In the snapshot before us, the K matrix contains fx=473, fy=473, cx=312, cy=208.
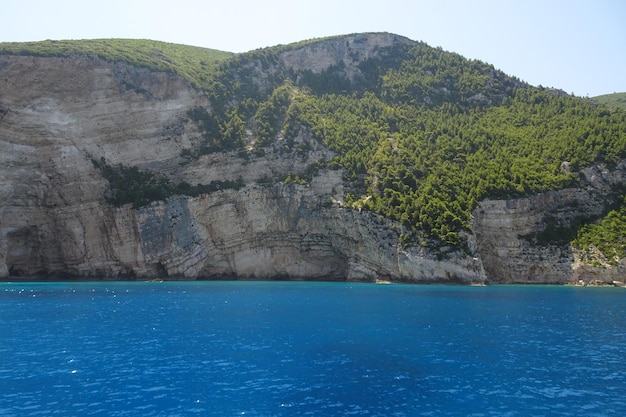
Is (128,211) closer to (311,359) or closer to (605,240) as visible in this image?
(311,359)

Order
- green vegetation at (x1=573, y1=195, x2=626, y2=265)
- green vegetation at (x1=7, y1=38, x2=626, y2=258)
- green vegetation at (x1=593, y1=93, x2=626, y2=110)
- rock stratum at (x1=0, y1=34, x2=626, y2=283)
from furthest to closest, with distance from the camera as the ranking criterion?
green vegetation at (x1=593, y1=93, x2=626, y2=110)
green vegetation at (x1=7, y1=38, x2=626, y2=258)
rock stratum at (x1=0, y1=34, x2=626, y2=283)
green vegetation at (x1=573, y1=195, x2=626, y2=265)

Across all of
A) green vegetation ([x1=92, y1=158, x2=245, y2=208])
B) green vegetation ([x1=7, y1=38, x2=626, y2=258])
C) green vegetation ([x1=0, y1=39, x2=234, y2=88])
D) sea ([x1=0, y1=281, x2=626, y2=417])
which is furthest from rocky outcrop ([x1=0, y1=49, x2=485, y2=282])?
sea ([x1=0, y1=281, x2=626, y2=417])

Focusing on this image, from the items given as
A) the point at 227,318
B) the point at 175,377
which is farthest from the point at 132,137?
the point at 175,377

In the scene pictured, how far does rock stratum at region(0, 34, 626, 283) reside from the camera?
63.5 metres

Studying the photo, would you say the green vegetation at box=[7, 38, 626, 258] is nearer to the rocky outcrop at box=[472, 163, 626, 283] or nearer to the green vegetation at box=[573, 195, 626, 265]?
the green vegetation at box=[573, 195, 626, 265]

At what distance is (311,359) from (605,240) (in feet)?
171

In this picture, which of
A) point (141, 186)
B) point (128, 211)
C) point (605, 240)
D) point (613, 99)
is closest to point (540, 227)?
point (605, 240)

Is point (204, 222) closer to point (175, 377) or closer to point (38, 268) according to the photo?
point (38, 268)

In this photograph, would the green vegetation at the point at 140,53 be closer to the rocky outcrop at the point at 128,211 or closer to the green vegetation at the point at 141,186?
the rocky outcrop at the point at 128,211

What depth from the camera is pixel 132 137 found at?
72.5 m

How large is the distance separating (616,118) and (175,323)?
82.1m

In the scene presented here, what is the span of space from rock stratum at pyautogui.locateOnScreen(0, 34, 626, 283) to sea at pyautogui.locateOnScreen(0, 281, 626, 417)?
85.3 ft

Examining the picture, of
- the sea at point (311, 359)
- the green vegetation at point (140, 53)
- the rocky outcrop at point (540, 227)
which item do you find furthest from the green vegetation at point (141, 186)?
the rocky outcrop at point (540, 227)

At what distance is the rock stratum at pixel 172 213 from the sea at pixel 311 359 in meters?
26.0
